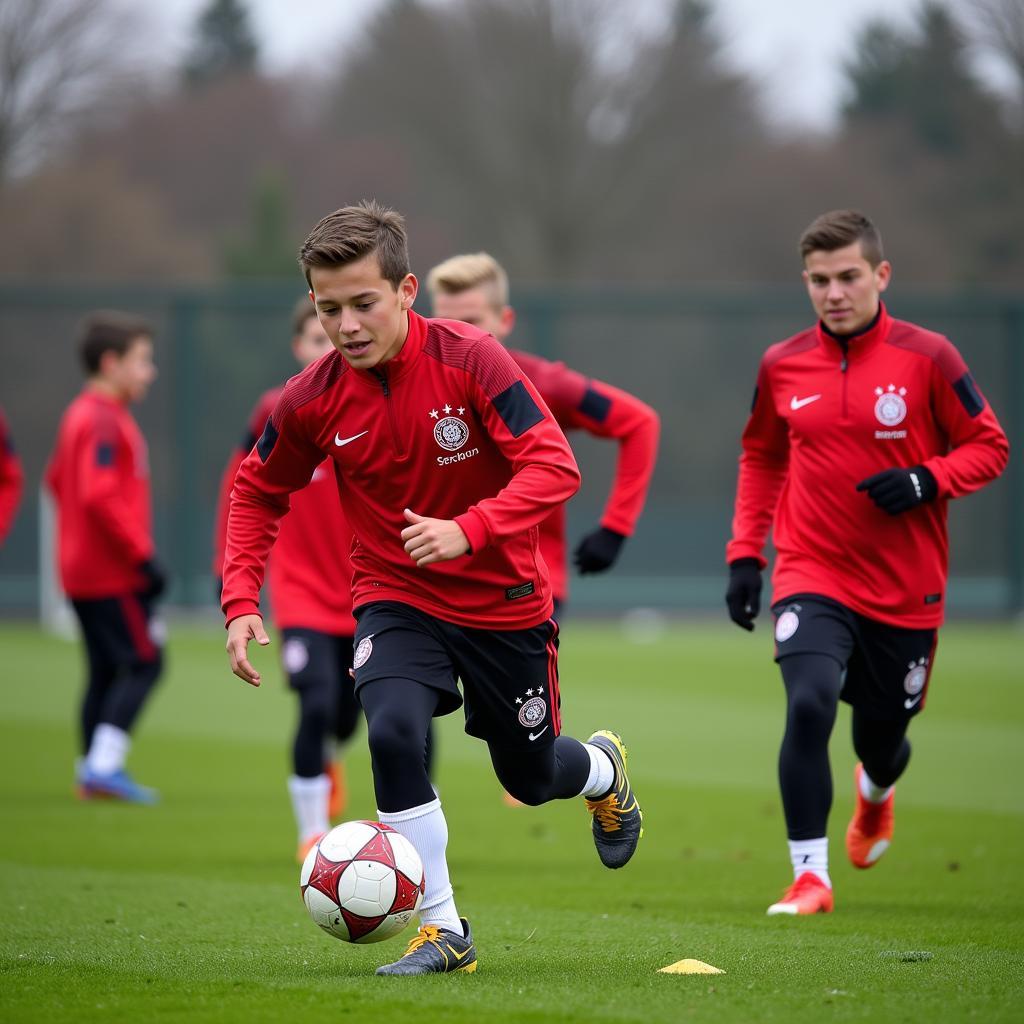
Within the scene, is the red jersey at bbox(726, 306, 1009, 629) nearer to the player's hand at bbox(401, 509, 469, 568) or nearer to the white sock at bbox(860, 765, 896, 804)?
the white sock at bbox(860, 765, 896, 804)

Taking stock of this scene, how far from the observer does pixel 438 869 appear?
16.0 feet

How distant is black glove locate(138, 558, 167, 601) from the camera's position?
385 inches

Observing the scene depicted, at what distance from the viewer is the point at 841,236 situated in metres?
6.25

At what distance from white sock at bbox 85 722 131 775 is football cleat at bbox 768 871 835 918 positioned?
15.7 feet

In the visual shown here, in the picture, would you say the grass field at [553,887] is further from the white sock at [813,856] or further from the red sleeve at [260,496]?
the red sleeve at [260,496]

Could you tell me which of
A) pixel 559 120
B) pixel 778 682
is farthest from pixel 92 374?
pixel 559 120

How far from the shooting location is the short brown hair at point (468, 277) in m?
7.77

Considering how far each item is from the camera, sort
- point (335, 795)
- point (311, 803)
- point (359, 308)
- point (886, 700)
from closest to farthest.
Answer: point (359, 308)
point (886, 700)
point (311, 803)
point (335, 795)

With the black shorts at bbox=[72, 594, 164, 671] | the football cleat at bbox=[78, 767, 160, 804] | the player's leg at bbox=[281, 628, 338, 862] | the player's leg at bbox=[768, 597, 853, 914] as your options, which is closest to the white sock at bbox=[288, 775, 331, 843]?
the player's leg at bbox=[281, 628, 338, 862]

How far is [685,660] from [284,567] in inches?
360

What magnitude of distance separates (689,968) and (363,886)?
95 centimetres

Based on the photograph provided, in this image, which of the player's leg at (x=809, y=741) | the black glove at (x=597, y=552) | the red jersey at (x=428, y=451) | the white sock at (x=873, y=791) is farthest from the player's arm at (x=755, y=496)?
the red jersey at (x=428, y=451)

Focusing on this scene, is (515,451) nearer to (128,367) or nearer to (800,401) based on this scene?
(800,401)

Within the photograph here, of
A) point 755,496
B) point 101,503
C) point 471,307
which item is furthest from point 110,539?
point 755,496
